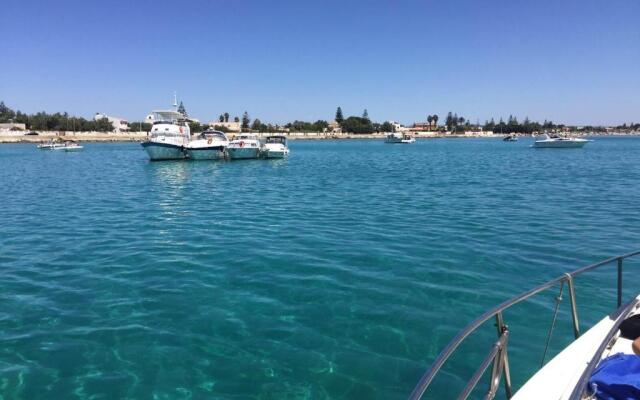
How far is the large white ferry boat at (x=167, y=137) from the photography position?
5594 cm

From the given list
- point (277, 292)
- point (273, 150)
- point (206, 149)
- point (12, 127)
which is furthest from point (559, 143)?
point (12, 127)

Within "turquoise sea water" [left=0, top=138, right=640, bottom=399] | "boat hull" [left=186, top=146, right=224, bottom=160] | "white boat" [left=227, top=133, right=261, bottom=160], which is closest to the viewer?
"turquoise sea water" [left=0, top=138, right=640, bottom=399]

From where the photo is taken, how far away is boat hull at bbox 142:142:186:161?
55.6 m

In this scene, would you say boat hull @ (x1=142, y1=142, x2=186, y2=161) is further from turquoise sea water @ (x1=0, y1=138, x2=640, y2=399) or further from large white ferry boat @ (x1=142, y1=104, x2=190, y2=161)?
turquoise sea water @ (x1=0, y1=138, x2=640, y2=399)

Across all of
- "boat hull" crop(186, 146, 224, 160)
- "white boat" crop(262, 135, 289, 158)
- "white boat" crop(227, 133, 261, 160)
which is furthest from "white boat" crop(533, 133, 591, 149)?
"boat hull" crop(186, 146, 224, 160)

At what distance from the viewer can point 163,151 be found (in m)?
56.2

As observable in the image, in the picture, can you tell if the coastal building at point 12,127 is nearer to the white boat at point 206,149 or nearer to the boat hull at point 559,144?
the white boat at point 206,149

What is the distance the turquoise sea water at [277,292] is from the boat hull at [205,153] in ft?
122

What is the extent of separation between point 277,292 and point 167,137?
53910mm

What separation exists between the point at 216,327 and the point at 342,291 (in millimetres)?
3087

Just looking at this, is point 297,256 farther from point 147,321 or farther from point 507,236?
point 507,236

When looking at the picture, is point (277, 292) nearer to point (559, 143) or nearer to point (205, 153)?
point (205, 153)

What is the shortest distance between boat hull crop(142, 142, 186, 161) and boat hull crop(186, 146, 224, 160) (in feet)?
3.78

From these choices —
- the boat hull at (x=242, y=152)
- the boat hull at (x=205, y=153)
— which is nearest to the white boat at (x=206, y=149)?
the boat hull at (x=205, y=153)
